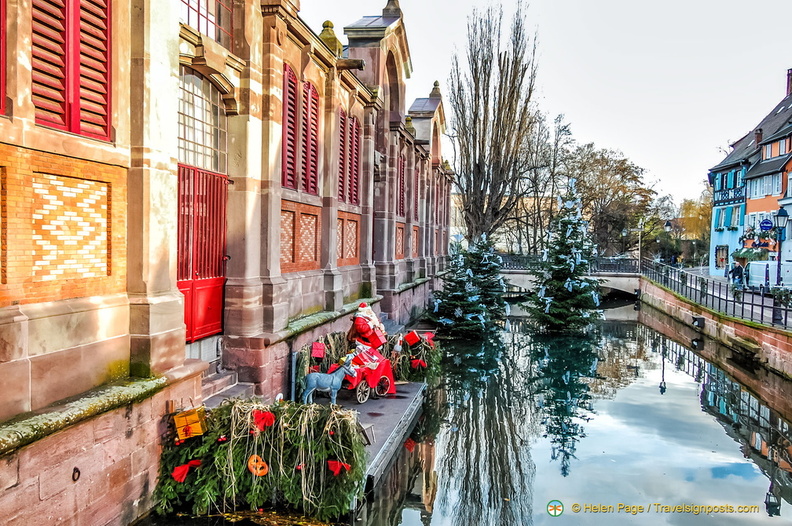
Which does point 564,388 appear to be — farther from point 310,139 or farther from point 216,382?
point 216,382

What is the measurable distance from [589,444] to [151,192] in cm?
772

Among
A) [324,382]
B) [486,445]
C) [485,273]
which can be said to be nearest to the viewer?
[324,382]

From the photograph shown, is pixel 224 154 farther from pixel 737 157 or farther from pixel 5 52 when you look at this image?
pixel 737 157

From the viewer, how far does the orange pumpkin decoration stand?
630 centimetres

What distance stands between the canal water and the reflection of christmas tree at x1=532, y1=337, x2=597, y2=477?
5 cm

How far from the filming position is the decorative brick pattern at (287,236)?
34.5 ft

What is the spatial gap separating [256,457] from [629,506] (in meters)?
4.62

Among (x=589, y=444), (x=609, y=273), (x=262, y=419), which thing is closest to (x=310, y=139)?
(x=262, y=419)

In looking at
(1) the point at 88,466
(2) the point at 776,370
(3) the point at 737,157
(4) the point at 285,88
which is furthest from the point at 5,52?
(3) the point at 737,157

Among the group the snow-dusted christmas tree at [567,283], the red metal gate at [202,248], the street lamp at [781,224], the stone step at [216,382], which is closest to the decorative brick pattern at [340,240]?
the red metal gate at [202,248]

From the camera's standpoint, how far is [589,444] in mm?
9805

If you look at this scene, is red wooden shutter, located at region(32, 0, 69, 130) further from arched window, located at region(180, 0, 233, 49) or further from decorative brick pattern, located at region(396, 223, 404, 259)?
decorative brick pattern, located at region(396, 223, 404, 259)

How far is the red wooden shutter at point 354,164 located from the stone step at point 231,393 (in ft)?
23.4

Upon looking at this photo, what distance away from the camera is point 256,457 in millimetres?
6336
